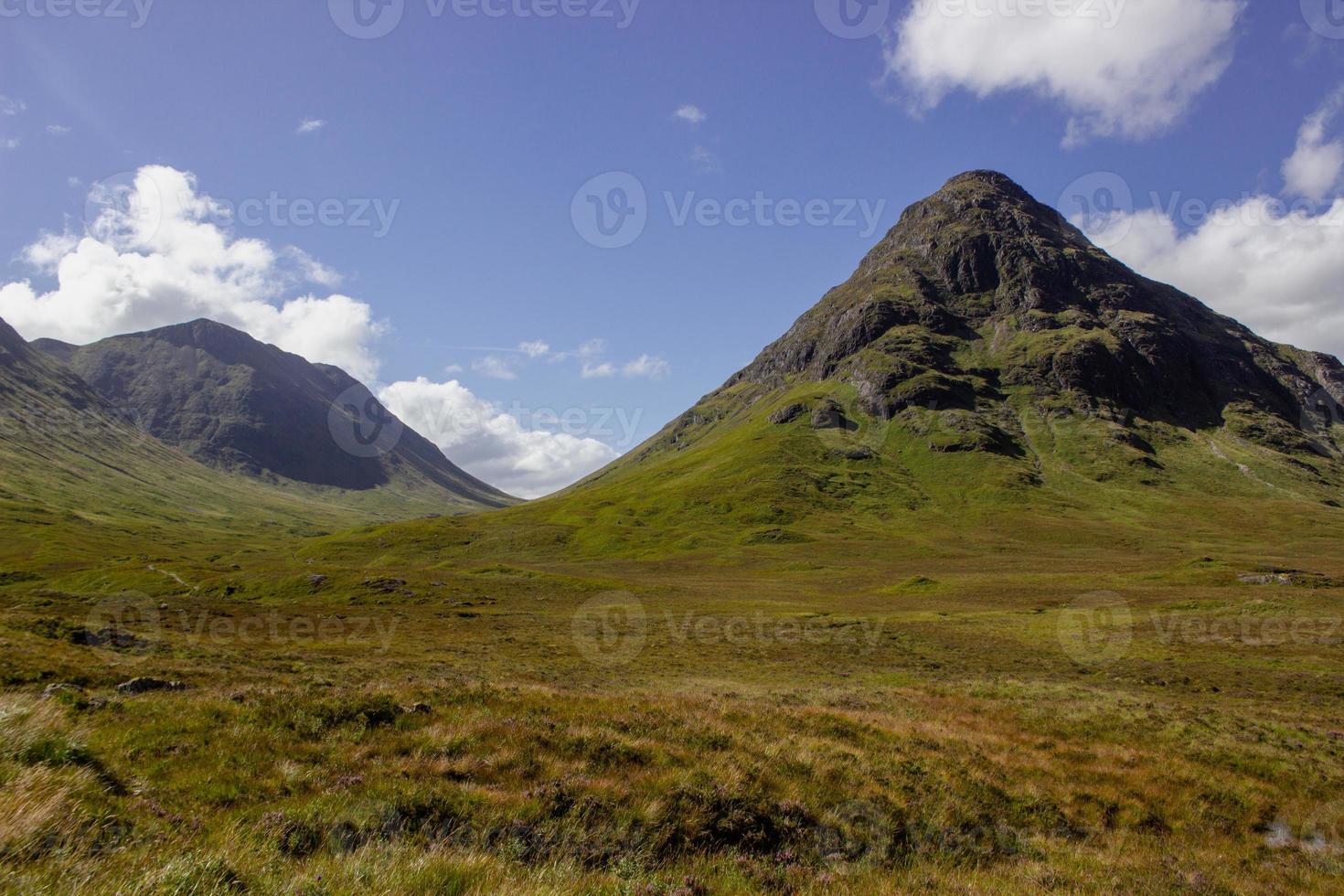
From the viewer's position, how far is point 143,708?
10797mm

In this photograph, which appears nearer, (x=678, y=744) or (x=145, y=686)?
(x=678, y=744)

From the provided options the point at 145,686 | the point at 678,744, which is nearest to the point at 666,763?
the point at 678,744

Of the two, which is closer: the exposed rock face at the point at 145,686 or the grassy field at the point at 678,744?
the grassy field at the point at 678,744

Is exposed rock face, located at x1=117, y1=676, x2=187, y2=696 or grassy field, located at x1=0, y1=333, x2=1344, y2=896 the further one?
exposed rock face, located at x1=117, y1=676, x2=187, y2=696

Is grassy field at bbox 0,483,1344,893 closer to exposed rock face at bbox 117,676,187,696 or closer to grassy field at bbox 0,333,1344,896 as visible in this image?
grassy field at bbox 0,333,1344,896

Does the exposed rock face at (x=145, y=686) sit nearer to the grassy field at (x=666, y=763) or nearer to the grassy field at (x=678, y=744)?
the grassy field at (x=678, y=744)

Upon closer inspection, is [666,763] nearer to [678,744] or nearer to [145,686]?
[678,744]

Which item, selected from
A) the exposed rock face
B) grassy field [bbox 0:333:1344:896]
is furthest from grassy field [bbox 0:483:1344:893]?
the exposed rock face

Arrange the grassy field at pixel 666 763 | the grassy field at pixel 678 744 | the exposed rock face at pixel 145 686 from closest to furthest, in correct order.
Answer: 1. the grassy field at pixel 666 763
2. the grassy field at pixel 678 744
3. the exposed rock face at pixel 145 686

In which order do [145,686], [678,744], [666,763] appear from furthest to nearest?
1. [145,686]
2. [678,744]
3. [666,763]

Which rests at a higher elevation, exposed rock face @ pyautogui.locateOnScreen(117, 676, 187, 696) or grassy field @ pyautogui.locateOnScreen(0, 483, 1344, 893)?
grassy field @ pyautogui.locateOnScreen(0, 483, 1344, 893)

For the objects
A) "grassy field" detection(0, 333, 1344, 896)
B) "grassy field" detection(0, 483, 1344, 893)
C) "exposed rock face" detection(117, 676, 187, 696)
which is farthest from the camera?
"exposed rock face" detection(117, 676, 187, 696)

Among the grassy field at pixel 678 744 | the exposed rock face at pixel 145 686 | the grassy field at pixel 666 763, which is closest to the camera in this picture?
the grassy field at pixel 666 763

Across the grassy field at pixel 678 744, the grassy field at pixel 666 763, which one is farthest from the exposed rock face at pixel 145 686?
the grassy field at pixel 666 763
